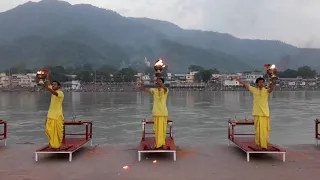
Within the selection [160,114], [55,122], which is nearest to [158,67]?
[160,114]

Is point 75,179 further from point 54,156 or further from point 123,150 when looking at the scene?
point 123,150

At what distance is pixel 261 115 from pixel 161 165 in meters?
3.08

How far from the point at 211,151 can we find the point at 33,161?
4.98m

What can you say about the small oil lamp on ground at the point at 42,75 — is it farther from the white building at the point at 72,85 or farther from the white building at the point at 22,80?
the white building at the point at 22,80

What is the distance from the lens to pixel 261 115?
9617 mm

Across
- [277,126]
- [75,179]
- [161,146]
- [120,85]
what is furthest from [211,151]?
[120,85]

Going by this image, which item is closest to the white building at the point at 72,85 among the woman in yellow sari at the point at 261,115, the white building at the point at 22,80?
the white building at the point at 22,80

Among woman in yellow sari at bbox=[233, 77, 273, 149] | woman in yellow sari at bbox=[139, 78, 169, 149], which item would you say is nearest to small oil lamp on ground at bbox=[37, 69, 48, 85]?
woman in yellow sari at bbox=[139, 78, 169, 149]

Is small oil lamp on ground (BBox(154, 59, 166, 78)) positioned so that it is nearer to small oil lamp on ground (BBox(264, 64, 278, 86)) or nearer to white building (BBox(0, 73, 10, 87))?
small oil lamp on ground (BBox(264, 64, 278, 86))

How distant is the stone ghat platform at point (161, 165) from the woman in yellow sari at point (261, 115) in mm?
500

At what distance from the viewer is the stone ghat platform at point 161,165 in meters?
7.81

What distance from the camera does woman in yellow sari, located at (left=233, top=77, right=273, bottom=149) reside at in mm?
9531

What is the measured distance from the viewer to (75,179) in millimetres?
7578

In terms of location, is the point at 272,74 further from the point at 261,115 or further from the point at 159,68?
the point at 159,68
